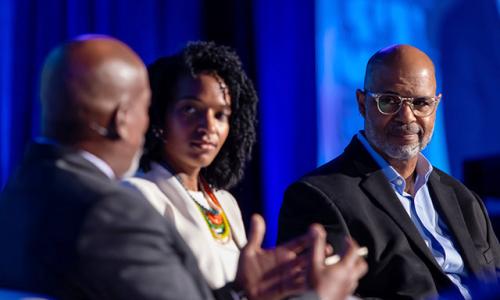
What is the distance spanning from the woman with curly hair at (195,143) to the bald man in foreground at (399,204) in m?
0.28

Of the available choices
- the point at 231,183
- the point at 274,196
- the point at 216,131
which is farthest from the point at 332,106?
the point at 216,131

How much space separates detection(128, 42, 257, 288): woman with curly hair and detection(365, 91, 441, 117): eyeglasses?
0.50 meters

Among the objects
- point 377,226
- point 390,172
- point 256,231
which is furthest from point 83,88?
point 390,172

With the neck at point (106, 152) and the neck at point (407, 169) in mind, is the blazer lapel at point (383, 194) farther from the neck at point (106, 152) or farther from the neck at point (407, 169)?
the neck at point (106, 152)

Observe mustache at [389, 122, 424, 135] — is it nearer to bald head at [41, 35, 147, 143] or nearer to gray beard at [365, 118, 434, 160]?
gray beard at [365, 118, 434, 160]

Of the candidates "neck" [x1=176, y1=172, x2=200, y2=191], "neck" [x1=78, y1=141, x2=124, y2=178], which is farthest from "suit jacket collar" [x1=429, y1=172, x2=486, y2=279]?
"neck" [x1=78, y1=141, x2=124, y2=178]

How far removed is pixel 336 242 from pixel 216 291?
50 centimetres

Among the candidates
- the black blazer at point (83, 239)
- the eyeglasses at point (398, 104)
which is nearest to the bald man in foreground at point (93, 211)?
the black blazer at point (83, 239)

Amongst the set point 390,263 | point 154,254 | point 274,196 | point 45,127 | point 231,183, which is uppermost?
point 45,127

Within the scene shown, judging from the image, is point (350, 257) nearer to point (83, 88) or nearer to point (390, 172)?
point (83, 88)

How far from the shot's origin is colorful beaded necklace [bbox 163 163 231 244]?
2.10m

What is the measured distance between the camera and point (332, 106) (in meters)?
4.00

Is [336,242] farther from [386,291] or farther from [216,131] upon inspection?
[216,131]

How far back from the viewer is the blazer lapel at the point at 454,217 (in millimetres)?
2377
